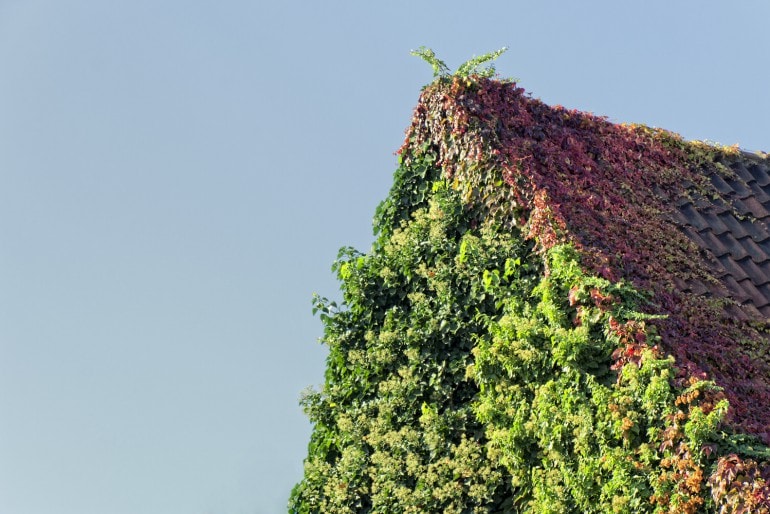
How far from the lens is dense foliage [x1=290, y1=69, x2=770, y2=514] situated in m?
9.40

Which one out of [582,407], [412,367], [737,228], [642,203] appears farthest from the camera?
[737,228]

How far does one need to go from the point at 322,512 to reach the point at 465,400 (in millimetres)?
2014

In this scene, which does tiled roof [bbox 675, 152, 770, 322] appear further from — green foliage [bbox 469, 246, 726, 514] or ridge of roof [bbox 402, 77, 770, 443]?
green foliage [bbox 469, 246, 726, 514]

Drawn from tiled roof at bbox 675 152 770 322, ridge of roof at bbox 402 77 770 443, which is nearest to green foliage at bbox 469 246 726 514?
ridge of roof at bbox 402 77 770 443

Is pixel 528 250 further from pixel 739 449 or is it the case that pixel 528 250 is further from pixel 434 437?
pixel 739 449

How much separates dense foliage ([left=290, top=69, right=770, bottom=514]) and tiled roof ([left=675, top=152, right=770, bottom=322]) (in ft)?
1.02

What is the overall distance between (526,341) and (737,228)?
3700 millimetres

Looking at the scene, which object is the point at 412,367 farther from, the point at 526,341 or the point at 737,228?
the point at 737,228

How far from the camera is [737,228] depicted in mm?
13102

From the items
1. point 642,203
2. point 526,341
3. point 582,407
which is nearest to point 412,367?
point 526,341

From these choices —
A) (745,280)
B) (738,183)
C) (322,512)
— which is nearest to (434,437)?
(322,512)

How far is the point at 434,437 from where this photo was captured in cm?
1127

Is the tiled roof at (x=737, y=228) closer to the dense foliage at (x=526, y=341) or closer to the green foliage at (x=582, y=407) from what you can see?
the dense foliage at (x=526, y=341)

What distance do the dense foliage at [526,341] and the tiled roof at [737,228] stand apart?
31 cm
